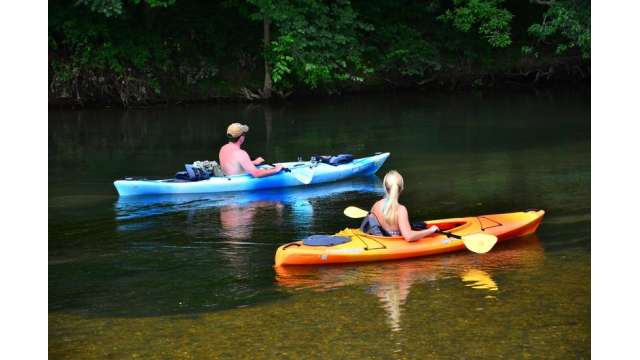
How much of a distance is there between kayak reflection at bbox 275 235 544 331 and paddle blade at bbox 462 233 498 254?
13cm

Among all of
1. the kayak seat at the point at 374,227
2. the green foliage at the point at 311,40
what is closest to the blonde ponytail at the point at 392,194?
the kayak seat at the point at 374,227

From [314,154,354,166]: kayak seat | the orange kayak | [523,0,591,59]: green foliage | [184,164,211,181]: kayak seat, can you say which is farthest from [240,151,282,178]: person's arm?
[523,0,591,59]: green foliage

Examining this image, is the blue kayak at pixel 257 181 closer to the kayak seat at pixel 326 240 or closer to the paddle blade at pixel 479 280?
the kayak seat at pixel 326 240

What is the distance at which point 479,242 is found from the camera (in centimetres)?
951

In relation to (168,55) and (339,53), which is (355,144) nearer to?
(339,53)

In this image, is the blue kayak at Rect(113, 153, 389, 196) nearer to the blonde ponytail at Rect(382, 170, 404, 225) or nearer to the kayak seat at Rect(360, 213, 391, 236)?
the kayak seat at Rect(360, 213, 391, 236)

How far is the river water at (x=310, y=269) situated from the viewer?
7406mm

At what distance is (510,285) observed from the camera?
28.3ft

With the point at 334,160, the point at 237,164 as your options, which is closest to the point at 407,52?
the point at 334,160

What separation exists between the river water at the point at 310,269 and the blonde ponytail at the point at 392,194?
424 mm

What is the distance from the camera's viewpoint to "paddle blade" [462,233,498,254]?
31.0 feet

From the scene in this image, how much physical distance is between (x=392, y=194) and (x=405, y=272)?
66cm

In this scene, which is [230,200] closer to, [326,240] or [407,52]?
[326,240]
